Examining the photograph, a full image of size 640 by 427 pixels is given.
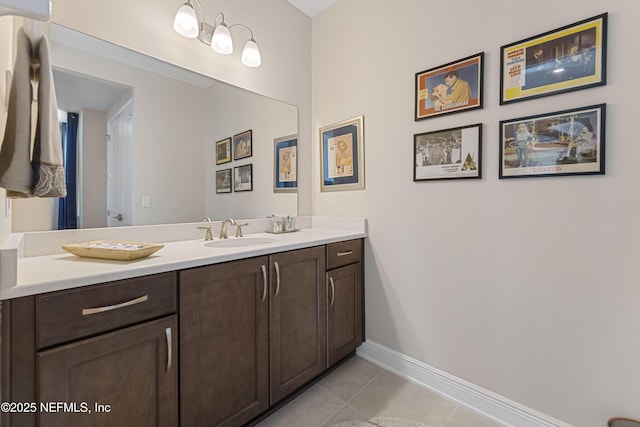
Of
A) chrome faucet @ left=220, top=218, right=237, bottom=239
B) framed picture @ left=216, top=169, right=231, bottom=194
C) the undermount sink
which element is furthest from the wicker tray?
framed picture @ left=216, top=169, right=231, bottom=194

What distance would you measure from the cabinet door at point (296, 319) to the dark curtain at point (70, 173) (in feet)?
3.10

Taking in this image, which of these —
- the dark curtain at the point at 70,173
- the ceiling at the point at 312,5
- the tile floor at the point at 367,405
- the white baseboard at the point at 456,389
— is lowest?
the tile floor at the point at 367,405

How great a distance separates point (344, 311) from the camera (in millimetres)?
1937

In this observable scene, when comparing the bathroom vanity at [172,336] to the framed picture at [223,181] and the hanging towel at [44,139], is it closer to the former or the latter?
the hanging towel at [44,139]

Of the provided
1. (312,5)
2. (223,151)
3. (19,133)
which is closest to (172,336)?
(19,133)

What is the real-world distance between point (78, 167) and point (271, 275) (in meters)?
1.05

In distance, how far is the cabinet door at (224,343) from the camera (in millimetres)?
1157

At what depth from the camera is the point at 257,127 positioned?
6.91 feet

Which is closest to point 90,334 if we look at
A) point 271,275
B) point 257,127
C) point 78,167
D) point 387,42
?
point 271,275

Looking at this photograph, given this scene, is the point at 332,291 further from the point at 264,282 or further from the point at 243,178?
the point at 243,178

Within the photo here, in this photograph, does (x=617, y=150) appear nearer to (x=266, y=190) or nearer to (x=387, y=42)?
(x=387, y=42)

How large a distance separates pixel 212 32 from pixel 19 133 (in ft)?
4.63

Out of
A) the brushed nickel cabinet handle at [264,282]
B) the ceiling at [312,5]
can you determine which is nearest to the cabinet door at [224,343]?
the brushed nickel cabinet handle at [264,282]

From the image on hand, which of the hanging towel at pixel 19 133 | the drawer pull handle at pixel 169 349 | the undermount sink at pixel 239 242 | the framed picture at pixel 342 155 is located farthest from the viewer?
the framed picture at pixel 342 155
